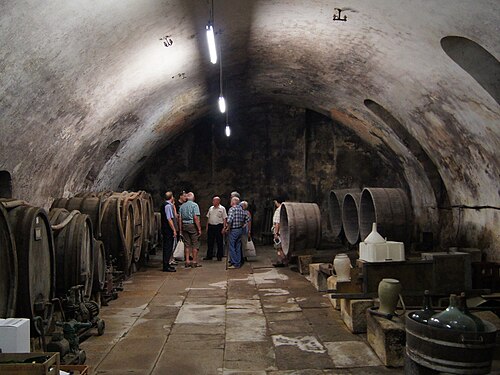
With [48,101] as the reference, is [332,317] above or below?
below

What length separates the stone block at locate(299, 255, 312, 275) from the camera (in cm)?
984

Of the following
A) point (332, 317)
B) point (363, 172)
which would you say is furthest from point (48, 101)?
point (363, 172)

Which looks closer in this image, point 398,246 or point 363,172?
point 398,246

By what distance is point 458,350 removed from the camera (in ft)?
12.3

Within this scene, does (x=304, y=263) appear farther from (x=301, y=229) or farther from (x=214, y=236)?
(x=214, y=236)

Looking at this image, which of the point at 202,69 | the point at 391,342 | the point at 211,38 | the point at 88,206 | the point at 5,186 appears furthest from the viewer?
the point at 202,69

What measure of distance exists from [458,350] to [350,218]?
27.4 ft

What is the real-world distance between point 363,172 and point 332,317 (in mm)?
9215

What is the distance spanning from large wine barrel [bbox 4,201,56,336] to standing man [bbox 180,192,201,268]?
18.2ft

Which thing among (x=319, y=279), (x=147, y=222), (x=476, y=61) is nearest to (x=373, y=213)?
(x=319, y=279)

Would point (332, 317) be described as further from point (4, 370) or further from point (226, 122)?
point (226, 122)

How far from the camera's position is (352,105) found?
1168 cm

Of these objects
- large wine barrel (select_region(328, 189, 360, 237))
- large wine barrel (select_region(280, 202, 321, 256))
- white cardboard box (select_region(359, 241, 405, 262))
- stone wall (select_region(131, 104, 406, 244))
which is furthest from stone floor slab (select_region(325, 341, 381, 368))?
stone wall (select_region(131, 104, 406, 244))

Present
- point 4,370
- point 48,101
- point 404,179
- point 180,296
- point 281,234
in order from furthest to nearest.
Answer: point 404,179 → point 281,234 → point 180,296 → point 48,101 → point 4,370
